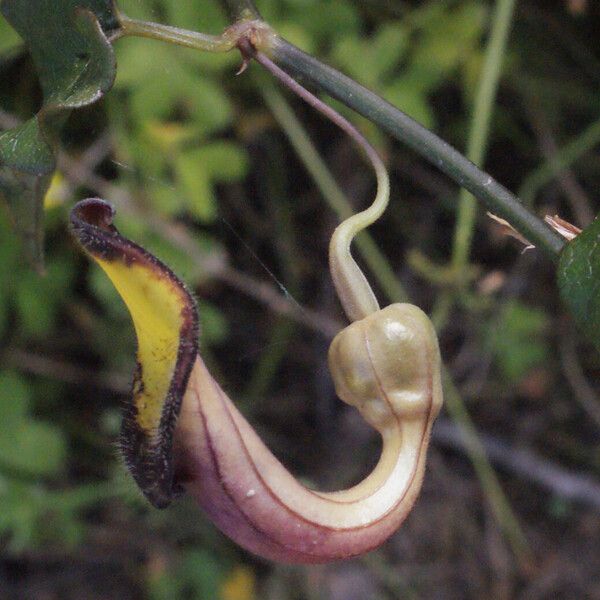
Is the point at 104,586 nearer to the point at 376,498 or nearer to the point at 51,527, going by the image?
the point at 51,527

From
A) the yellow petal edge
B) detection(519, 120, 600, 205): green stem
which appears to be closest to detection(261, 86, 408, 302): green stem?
detection(519, 120, 600, 205): green stem

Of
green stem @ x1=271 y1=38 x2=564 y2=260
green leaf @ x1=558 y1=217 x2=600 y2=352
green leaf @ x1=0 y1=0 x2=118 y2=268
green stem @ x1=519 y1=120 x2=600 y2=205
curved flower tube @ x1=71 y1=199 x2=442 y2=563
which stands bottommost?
green stem @ x1=519 y1=120 x2=600 y2=205

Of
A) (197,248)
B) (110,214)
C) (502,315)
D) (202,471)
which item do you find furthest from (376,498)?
(502,315)

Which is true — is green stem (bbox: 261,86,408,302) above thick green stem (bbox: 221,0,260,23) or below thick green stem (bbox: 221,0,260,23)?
below

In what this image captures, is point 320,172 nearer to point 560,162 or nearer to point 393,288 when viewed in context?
point 393,288

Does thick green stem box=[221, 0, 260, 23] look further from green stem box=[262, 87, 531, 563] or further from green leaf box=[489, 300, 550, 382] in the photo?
green leaf box=[489, 300, 550, 382]

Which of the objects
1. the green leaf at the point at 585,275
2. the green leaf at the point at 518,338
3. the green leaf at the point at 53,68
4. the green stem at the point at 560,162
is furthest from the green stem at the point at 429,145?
the green leaf at the point at 518,338

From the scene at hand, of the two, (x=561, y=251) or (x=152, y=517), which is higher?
(x=561, y=251)
